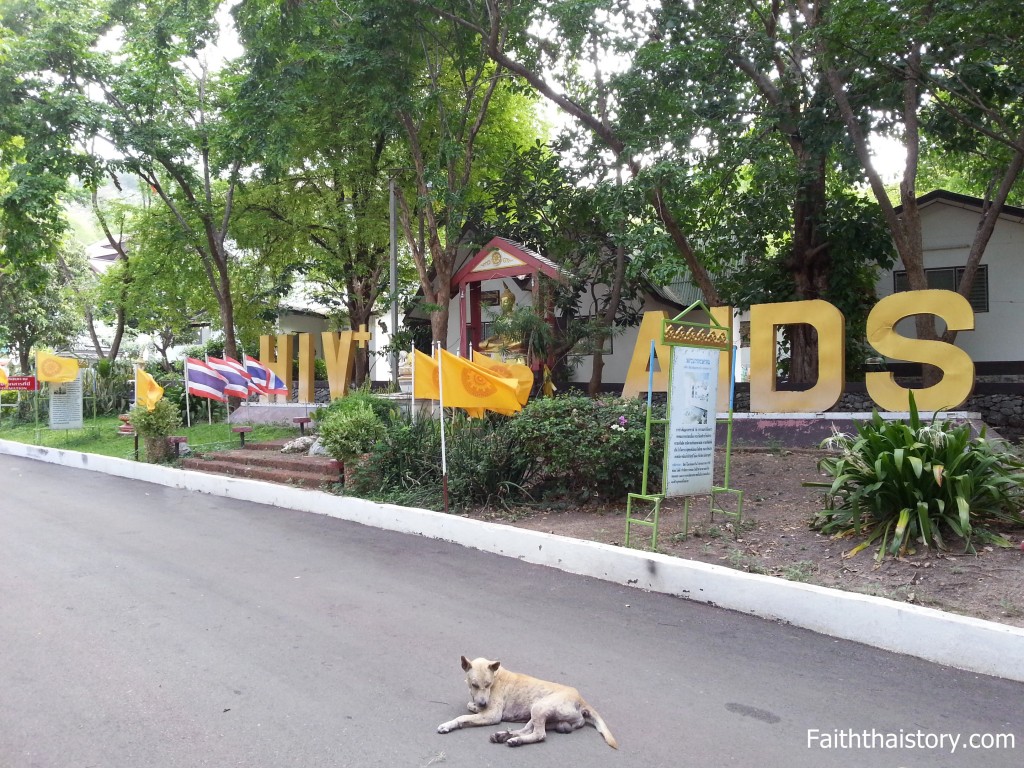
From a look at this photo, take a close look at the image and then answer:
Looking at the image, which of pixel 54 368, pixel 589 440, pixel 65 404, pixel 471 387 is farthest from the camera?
pixel 65 404

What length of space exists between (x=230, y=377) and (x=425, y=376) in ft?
29.9

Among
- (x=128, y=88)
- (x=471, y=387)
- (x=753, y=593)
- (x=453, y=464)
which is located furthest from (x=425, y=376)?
(x=128, y=88)

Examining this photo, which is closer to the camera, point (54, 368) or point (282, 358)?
point (54, 368)

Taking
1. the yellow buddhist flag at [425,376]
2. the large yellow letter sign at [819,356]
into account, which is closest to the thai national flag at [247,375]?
the yellow buddhist flag at [425,376]

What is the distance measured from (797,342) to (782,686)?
11.9 metres

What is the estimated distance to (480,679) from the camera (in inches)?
161

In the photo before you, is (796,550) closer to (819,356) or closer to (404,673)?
(404,673)

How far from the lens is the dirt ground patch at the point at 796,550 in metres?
5.56

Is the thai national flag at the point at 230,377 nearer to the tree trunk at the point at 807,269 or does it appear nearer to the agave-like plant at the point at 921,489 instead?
the tree trunk at the point at 807,269

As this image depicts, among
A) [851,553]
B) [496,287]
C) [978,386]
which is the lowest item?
[851,553]

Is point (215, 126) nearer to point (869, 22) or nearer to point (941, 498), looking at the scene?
point (869, 22)

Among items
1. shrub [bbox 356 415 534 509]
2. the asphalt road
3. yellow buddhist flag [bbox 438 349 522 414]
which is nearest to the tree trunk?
shrub [bbox 356 415 534 509]

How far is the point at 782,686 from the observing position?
181 inches

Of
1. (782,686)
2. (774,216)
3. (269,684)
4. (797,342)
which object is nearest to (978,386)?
(797,342)
